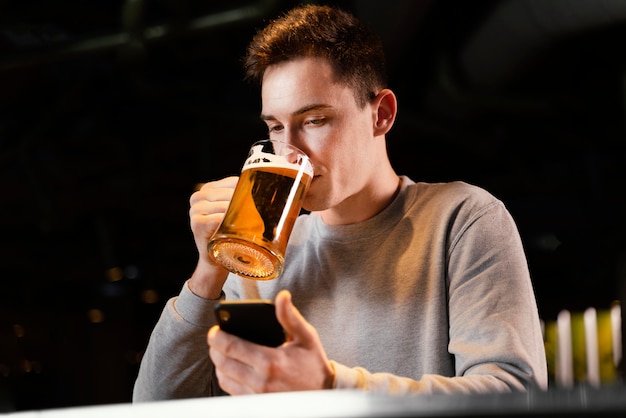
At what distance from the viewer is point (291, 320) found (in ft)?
2.95

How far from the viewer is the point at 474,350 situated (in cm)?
124

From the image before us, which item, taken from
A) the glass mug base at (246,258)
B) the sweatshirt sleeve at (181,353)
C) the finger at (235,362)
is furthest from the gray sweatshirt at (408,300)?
the finger at (235,362)

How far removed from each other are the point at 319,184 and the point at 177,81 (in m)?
3.01

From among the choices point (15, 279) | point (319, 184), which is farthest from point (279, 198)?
point (15, 279)

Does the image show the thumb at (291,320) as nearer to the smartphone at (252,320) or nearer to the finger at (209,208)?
the smartphone at (252,320)

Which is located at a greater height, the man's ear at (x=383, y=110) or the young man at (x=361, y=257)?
the man's ear at (x=383, y=110)

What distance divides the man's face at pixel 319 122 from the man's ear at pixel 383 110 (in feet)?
0.33

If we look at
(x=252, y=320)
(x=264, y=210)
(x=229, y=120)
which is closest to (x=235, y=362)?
(x=252, y=320)

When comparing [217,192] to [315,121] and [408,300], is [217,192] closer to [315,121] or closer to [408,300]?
[315,121]

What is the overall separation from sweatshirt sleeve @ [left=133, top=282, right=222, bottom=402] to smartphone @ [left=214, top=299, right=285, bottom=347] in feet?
1.50

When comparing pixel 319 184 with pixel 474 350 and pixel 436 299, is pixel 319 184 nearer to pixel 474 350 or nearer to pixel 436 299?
pixel 436 299

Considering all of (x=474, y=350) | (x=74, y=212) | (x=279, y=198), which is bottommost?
(x=474, y=350)

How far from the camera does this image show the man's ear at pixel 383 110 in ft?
5.30

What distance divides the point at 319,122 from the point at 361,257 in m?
0.32
